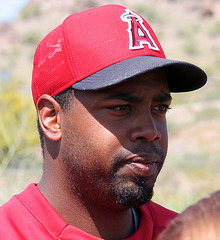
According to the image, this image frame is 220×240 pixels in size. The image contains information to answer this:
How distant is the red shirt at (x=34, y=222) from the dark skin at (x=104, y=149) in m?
0.08

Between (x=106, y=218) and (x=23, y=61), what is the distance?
3558 centimetres

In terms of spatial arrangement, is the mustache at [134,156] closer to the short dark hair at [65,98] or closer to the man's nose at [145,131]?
the man's nose at [145,131]

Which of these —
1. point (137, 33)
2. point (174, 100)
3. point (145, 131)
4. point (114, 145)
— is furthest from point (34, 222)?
point (174, 100)

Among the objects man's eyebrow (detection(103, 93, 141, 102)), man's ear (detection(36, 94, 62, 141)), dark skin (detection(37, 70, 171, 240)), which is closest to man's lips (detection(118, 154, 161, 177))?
dark skin (detection(37, 70, 171, 240))

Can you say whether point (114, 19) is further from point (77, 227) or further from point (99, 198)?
point (77, 227)

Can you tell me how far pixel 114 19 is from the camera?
6.66 ft

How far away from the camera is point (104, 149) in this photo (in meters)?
1.90

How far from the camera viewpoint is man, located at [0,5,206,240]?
1898mm

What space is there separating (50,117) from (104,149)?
322mm

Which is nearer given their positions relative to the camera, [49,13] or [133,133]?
[133,133]

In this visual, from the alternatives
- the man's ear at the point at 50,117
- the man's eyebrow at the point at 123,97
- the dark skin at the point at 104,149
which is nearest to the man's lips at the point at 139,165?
the dark skin at the point at 104,149

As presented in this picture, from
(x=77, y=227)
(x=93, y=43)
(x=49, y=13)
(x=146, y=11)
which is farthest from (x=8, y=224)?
(x=49, y=13)

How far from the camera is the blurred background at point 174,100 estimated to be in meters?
5.36

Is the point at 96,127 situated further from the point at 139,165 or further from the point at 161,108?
the point at 161,108
